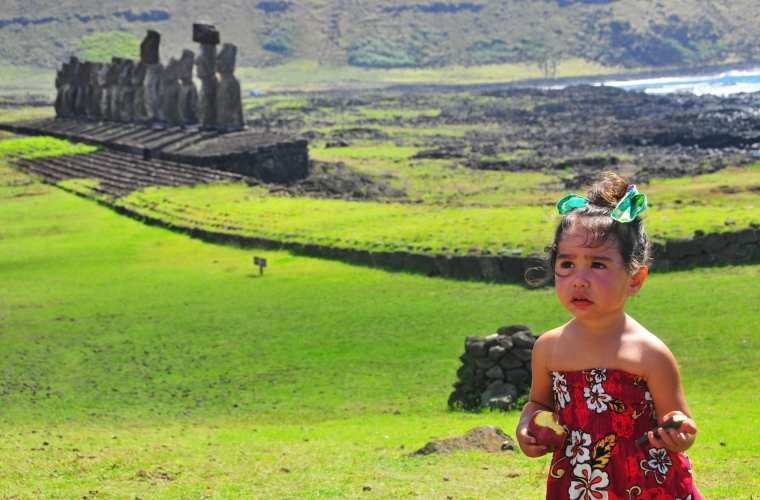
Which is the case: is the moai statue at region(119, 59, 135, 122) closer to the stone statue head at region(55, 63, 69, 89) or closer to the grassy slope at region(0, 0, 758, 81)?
the stone statue head at region(55, 63, 69, 89)

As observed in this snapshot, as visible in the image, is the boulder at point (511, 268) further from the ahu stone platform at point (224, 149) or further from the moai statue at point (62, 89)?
the moai statue at point (62, 89)

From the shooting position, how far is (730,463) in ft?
25.4

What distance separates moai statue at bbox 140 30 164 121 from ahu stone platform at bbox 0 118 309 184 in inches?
156

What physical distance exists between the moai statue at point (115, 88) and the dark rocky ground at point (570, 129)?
39.3 ft

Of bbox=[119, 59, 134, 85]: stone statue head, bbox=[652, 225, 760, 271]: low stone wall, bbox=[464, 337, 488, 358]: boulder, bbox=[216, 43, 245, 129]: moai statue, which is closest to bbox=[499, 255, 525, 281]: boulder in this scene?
bbox=[652, 225, 760, 271]: low stone wall

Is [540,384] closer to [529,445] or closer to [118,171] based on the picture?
[529,445]

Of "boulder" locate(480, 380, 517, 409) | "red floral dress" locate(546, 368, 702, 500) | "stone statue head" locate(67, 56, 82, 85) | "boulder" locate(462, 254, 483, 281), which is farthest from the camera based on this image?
"stone statue head" locate(67, 56, 82, 85)

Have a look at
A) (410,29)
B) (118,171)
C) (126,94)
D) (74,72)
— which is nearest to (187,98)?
(126,94)

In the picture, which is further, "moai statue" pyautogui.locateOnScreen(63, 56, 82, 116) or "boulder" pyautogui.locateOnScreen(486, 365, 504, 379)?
"moai statue" pyautogui.locateOnScreen(63, 56, 82, 116)

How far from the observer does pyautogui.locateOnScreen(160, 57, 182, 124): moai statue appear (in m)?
50.4

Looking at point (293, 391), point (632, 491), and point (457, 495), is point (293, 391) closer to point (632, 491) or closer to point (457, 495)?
point (457, 495)

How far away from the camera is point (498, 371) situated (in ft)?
39.3

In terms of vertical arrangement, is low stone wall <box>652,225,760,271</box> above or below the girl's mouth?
below

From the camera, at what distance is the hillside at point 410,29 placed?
163 m
